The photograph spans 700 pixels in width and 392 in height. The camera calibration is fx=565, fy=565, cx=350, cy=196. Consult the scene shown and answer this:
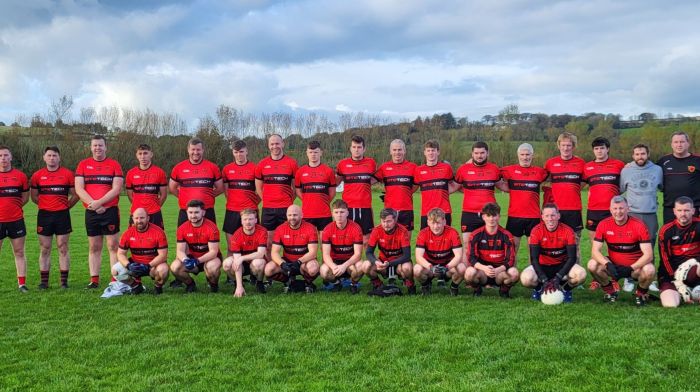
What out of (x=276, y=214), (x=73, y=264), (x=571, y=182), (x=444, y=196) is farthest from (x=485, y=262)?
(x=73, y=264)

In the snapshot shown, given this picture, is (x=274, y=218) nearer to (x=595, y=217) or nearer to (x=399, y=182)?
(x=399, y=182)

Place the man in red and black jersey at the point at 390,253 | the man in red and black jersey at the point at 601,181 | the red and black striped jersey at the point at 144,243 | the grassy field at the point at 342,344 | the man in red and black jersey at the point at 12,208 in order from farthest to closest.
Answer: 1. the man in red and black jersey at the point at 601,181
2. the man in red and black jersey at the point at 12,208
3. the red and black striped jersey at the point at 144,243
4. the man in red and black jersey at the point at 390,253
5. the grassy field at the point at 342,344

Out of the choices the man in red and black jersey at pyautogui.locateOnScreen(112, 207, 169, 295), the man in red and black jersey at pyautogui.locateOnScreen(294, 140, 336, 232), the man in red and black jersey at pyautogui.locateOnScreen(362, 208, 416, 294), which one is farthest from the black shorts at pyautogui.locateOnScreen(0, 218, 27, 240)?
the man in red and black jersey at pyautogui.locateOnScreen(362, 208, 416, 294)

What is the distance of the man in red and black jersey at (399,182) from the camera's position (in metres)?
7.79

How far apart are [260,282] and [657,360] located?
442cm

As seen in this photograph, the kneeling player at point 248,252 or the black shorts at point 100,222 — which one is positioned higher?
the black shorts at point 100,222

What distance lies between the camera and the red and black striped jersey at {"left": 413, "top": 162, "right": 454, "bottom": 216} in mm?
7708

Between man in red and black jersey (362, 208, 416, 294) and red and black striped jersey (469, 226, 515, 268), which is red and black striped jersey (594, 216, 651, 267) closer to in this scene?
red and black striped jersey (469, 226, 515, 268)

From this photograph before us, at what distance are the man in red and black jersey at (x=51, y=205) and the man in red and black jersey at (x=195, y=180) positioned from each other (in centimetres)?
137

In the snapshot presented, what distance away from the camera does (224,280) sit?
321 inches

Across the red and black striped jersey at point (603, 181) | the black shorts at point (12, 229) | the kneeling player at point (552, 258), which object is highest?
the red and black striped jersey at point (603, 181)

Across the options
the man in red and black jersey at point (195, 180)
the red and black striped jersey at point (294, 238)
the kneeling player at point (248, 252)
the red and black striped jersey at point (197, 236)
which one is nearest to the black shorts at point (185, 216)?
the man in red and black jersey at point (195, 180)

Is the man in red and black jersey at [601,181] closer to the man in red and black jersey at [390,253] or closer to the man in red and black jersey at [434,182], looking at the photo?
the man in red and black jersey at [434,182]

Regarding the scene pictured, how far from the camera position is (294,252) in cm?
718
